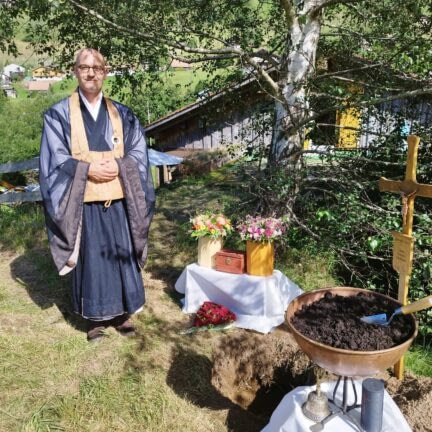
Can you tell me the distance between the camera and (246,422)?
3.30m

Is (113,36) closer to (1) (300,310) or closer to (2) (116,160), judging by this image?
(2) (116,160)

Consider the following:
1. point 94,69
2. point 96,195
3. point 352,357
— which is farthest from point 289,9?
point 352,357

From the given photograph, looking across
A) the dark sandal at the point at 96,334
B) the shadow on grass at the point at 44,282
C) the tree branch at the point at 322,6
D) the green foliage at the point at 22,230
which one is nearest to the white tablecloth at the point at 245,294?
the dark sandal at the point at 96,334

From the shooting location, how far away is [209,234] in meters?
4.51

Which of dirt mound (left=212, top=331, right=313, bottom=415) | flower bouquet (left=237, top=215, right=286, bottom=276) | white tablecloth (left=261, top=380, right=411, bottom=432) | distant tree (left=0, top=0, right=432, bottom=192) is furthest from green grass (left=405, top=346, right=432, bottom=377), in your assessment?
distant tree (left=0, top=0, right=432, bottom=192)

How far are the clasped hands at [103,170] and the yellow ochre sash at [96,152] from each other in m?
0.05

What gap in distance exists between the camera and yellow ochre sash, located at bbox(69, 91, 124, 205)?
3.72 metres

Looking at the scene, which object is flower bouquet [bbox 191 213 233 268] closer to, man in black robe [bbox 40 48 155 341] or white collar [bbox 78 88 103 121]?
man in black robe [bbox 40 48 155 341]

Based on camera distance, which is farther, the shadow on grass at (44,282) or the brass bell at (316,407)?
the shadow on grass at (44,282)

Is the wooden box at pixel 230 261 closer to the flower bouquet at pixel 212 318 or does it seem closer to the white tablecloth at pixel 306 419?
the flower bouquet at pixel 212 318

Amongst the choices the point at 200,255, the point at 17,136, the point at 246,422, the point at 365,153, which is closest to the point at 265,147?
the point at 365,153

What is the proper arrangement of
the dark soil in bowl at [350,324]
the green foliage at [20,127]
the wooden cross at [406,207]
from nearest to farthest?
the dark soil in bowl at [350,324]
the wooden cross at [406,207]
the green foliage at [20,127]

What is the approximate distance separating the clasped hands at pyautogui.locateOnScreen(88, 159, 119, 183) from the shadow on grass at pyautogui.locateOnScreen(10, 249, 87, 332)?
1.46m

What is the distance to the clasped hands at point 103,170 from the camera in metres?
3.70
